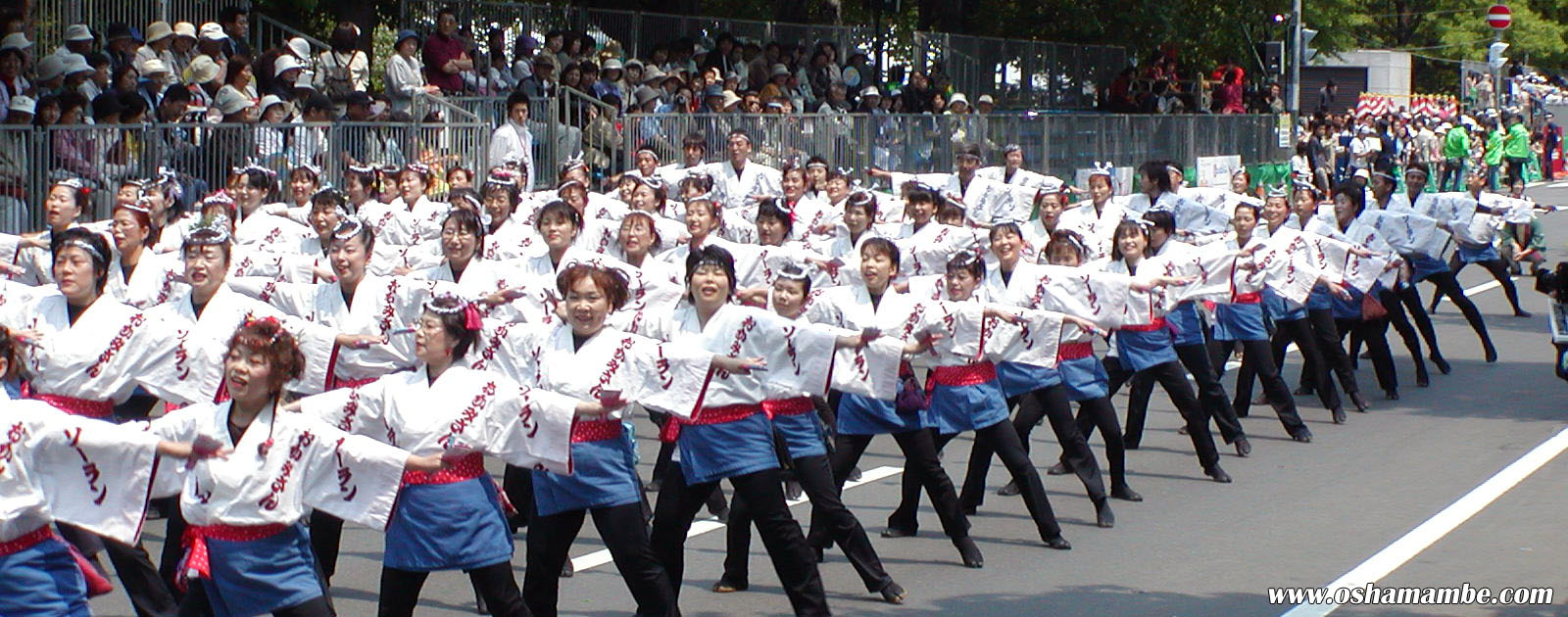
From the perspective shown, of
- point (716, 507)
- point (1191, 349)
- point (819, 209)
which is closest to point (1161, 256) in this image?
point (1191, 349)

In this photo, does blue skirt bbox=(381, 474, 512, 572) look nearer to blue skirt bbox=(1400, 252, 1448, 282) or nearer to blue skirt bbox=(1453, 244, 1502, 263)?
blue skirt bbox=(1400, 252, 1448, 282)

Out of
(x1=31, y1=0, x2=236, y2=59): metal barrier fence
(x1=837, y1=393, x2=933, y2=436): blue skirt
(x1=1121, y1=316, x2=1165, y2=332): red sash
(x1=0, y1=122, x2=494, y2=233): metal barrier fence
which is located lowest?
(x1=837, y1=393, x2=933, y2=436): blue skirt

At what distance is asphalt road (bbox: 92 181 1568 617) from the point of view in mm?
7898

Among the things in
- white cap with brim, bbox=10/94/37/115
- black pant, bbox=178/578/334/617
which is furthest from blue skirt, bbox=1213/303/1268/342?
white cap with brim, bbox=10/94/37/115

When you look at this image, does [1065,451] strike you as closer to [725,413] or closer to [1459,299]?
[725,413]

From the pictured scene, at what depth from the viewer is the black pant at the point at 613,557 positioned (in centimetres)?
672

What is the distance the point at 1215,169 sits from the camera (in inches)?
1123

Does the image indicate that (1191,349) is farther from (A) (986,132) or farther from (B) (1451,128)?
(B) (1451,128)

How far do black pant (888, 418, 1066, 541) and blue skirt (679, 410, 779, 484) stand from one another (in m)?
1.41

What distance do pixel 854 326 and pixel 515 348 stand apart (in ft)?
5.91

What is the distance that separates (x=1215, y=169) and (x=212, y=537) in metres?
24.3

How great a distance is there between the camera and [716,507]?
31.4 feet

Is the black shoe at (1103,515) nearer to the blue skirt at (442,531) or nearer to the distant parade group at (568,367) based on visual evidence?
the distant parade group at (568,367)

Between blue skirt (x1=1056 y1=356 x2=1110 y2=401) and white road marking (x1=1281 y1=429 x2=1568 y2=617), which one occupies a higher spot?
blue skirt (x1=1056 y1=356 x2=1110 y2=401)
